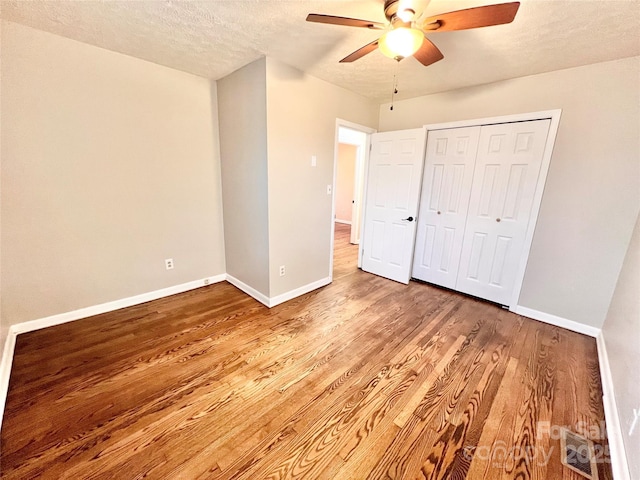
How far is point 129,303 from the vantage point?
8.94 feet

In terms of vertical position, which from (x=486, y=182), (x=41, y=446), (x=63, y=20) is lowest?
(x=41, y=446)

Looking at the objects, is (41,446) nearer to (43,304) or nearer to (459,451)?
(43,304)

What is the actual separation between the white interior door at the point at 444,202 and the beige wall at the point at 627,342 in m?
1.34

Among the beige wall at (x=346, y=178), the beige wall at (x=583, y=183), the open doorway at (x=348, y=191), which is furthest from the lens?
the beige wall at (x=346, y=178)

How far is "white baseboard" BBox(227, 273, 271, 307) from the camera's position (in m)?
2.86

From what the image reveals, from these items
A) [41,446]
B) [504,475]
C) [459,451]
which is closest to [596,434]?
[504,475]

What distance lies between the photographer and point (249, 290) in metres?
3.08

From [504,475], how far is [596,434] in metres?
0.73

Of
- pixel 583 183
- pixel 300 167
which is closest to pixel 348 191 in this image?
pixel 300 167

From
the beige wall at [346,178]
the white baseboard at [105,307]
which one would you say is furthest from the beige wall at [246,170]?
the beige wall at [346,178]

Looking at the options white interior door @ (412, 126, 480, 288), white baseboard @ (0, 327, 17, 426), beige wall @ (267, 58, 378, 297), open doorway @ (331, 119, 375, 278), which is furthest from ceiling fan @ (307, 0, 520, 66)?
white baseboard @ (0, 327, 17, 426)

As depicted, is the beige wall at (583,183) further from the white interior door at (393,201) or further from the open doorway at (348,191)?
the open doorway at (348,191)

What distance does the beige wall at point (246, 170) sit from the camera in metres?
2.51

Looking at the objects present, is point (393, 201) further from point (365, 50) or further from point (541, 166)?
point (365, 50)
